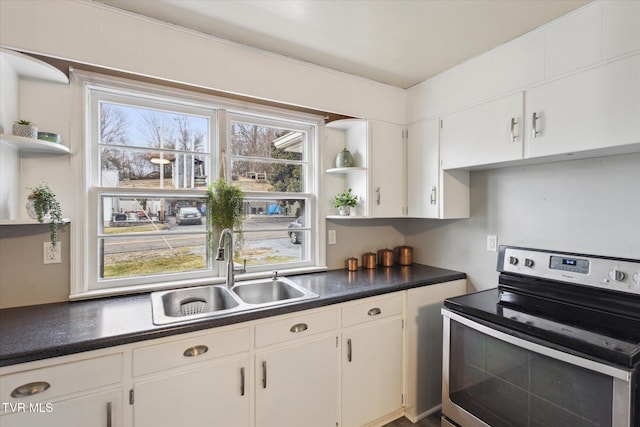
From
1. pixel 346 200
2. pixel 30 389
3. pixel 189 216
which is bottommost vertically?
pixel 30 389

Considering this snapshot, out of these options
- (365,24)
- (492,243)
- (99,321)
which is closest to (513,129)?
(492,243)

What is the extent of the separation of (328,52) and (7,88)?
5.48 feet

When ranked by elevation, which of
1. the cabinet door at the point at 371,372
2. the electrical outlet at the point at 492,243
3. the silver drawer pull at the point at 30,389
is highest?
the electrical outlet at the point at 492,243

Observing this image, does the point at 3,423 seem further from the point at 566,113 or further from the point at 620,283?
the point at 566,113

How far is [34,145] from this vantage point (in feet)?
4.66

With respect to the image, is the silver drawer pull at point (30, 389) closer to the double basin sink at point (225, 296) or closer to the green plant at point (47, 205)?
the double basin sink at point (225, 296)

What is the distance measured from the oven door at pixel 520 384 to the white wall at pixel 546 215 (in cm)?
68

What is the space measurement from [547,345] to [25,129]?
2.50 metres

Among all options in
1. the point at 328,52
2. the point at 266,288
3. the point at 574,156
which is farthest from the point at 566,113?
the point at 266,288

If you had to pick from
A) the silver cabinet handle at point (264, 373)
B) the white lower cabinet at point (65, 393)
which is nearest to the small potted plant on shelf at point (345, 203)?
the silver cabinet handle at point (264, 373)

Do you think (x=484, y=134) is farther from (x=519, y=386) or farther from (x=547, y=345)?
(x=519, y=386)

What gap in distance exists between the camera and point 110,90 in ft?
5.60

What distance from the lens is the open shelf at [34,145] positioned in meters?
1.33

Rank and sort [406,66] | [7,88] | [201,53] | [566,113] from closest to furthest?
[7,88] < [566,113] < [201,53] < [406,66]
